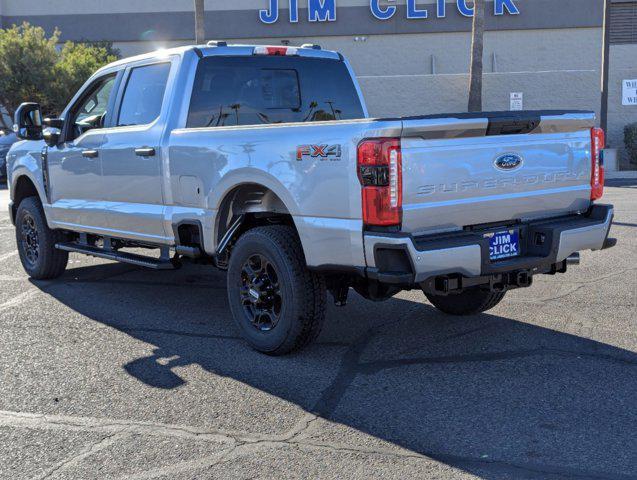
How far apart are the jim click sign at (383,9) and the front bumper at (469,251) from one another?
26.9 metres

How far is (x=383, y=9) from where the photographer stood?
31.1 m

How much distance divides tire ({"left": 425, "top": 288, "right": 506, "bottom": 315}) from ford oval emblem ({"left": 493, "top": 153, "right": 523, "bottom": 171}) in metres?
1.42

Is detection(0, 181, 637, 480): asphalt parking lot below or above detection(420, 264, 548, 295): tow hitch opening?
below

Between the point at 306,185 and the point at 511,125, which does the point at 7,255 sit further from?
the point at 511,125

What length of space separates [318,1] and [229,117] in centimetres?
2613

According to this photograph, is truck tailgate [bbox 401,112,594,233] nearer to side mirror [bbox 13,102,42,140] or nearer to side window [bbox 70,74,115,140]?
side window [bbox 70,74,115,140]

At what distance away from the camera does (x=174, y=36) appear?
3222 cm

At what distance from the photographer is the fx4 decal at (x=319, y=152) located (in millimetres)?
4691

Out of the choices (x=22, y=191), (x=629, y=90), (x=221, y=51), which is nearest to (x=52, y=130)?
(x=22, y=191)

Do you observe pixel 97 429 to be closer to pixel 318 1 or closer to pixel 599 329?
pixel 599 329

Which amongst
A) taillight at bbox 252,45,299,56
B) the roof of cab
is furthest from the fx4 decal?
taillight at bbox 252,45,299,56

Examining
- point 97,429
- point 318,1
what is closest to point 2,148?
point 318,1

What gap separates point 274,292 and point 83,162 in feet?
9.11

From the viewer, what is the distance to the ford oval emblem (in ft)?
16.3
